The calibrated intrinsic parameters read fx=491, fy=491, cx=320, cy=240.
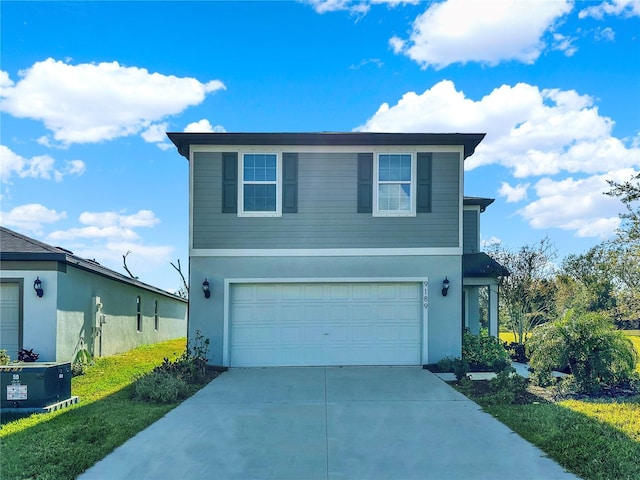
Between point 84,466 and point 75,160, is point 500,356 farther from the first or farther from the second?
point 75,160

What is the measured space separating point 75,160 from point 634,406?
16.7 metres

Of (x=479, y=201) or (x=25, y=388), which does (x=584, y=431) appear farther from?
(x=479, y=201)

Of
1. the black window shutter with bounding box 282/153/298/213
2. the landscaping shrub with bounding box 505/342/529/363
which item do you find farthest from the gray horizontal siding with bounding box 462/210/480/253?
the black window shutter with bounding box 282/153/298/213

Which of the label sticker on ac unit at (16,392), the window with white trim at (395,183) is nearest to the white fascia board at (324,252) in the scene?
the window with white trim at (395,183)

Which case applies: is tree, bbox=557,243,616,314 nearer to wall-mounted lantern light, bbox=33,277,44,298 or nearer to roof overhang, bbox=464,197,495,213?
roof overhang, bbox=464,197,495,213

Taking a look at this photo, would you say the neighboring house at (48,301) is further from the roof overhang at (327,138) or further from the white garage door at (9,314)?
the roof overhang at (327,138)

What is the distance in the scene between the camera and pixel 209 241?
38.0 ft

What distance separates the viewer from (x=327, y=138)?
11445 millimetres

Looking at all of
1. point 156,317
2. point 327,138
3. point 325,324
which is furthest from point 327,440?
point 156,317

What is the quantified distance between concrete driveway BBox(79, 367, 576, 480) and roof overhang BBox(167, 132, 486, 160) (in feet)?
18.3

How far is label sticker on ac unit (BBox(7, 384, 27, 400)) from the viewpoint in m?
7.67

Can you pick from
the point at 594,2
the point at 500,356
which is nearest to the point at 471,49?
the point at 594,2

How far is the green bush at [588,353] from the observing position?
28.7ft

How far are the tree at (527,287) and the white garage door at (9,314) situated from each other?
13.1 metres
